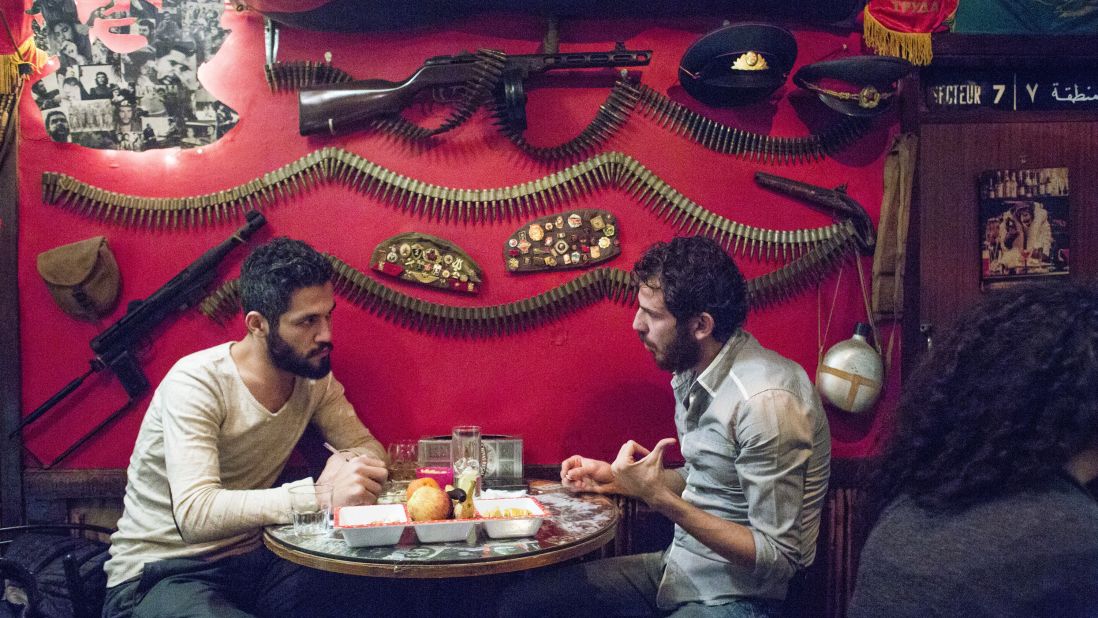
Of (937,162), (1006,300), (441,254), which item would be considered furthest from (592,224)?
(1006,300)

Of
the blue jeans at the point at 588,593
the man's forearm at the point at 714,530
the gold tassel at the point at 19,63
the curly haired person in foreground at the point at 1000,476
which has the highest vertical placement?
the gold tassel at the point at 19,63

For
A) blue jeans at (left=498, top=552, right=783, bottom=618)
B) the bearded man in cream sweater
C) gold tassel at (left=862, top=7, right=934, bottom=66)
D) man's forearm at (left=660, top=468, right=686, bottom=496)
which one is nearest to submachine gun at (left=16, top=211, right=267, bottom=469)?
the bearded man in cream sweater

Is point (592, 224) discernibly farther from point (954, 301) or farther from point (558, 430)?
point (954, 301)

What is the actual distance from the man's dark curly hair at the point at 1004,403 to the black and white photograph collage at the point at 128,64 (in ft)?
9.72

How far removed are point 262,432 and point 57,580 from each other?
792 mm

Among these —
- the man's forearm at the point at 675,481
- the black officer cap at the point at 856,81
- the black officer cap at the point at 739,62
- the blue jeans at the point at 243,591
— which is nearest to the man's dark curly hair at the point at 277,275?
the blue jeans at the point at 243,591

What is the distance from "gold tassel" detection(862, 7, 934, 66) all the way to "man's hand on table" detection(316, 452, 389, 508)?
255 cm

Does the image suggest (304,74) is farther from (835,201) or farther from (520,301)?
(835,201)

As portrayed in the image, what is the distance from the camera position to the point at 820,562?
10.6ft

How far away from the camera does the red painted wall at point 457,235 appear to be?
127 inches

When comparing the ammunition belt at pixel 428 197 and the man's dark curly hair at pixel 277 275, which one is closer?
the man's dark curly hair at pixel 277 275

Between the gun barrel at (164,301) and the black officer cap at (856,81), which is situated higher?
the black officer cap at (856,81)

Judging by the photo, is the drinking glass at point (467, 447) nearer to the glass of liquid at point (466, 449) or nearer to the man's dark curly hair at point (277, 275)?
the glass of liquid at point (466, 449)

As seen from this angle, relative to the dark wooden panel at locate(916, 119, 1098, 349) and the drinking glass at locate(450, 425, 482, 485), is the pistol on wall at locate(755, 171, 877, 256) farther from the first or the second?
the drinking glass at locate(450, 425, 482, 485)
